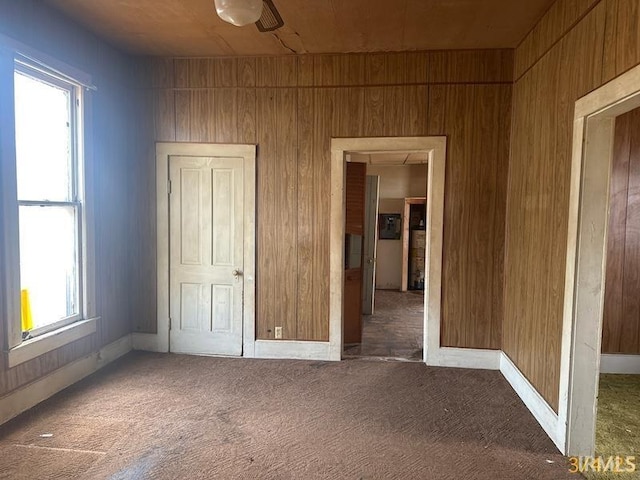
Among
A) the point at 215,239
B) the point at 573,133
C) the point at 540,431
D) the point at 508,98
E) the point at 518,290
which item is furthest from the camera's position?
the point at 215,239

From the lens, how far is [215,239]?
3934mm

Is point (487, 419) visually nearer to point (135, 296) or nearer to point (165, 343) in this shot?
point (165, 343)

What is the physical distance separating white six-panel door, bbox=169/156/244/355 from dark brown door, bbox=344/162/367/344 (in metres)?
1.24

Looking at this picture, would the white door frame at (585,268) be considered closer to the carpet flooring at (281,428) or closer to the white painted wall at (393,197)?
the carpet flooring at (281,428)

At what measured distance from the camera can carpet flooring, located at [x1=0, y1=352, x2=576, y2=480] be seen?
2.21 m

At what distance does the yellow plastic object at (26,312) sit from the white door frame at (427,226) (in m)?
2.47

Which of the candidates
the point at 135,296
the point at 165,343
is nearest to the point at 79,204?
the point at 135,296

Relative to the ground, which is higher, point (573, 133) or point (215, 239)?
point (573, 133)

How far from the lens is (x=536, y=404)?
2.78m

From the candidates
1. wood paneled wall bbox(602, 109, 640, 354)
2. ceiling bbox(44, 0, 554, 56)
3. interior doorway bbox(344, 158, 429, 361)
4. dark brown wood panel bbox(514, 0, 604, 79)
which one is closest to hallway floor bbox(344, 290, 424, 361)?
interior doorway bbox(344, 158, 429, 361)

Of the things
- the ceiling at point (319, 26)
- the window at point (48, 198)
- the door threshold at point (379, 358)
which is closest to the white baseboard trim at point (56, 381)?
the window at point (48, 198)

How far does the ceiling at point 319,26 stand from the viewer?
2.81 m

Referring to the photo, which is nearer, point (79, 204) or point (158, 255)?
point (79, 204)

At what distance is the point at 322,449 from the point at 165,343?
2.32 meters
